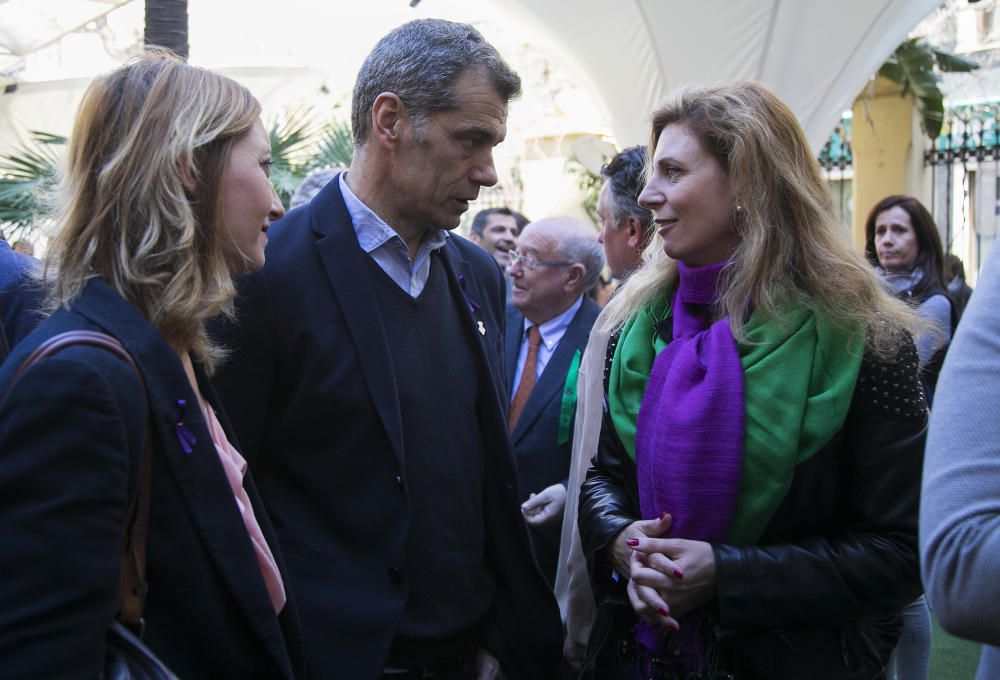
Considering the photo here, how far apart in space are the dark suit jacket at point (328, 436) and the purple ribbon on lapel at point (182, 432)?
667 millimetres

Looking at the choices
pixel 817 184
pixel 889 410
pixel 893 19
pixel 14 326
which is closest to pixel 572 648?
pixel 889 410

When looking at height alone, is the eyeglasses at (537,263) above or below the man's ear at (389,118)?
below

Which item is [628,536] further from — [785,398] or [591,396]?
[591,396]

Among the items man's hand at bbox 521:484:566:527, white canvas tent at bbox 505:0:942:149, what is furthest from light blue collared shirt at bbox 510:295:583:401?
white canvas tent at bbox 505:0:942:149

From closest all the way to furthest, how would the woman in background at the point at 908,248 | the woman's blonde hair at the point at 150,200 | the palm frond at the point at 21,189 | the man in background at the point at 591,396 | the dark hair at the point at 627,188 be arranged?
the woman's blonde hair at the point at 150,200, the man in background at the point at 591,396, the dark hair at the point at 627,188, the woman in background at the point at 908,248, the palm frond at the point at 21,189

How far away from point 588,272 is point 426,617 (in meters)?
2.51

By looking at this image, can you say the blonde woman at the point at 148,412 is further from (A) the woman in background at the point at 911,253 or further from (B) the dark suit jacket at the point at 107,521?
(A) the woman in background at the point at 911,253

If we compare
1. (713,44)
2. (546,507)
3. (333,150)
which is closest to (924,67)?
(713,44)

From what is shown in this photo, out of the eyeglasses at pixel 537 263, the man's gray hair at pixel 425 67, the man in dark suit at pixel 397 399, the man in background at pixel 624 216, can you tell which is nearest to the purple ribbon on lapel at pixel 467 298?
the man in dark suit at pixel 397 399

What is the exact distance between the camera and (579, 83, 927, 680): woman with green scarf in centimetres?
219

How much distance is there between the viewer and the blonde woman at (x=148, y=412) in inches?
53.1

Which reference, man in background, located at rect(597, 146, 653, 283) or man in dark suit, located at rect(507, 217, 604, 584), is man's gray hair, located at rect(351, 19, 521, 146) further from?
man in dark suit, located at rect(507, 217, 604, 584)

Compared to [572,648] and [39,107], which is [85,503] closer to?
[572,648]

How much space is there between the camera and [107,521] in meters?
1.40
